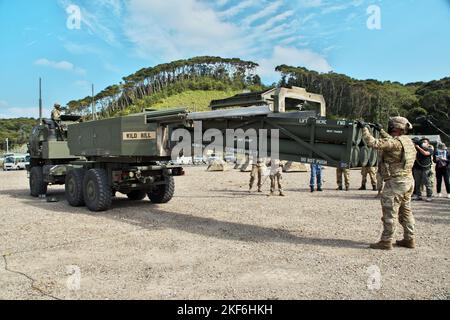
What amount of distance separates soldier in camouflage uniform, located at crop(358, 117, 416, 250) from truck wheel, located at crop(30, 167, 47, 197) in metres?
11.1

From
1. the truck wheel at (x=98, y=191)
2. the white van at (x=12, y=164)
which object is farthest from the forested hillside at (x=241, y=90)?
the truck wheel at (x=98, y=191)

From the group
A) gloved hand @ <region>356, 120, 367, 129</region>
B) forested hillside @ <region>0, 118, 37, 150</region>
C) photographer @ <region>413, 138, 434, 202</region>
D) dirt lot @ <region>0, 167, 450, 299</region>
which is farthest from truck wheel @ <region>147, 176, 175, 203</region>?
forested hillside @ <region>0, 118, 37, 150</region>

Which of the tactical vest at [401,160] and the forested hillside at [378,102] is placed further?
the forested hillside at [378,102]

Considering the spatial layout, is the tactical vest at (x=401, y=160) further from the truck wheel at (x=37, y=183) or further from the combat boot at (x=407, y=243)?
the truck wheel at (x=37, y=183)

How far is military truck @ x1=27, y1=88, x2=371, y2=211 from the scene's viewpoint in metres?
6.72

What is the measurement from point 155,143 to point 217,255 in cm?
356

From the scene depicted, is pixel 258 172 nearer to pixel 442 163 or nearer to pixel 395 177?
pixel 442 163

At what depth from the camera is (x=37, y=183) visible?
13.3 metres

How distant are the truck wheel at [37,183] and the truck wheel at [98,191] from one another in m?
4.21

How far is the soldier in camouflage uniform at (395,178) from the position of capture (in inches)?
232

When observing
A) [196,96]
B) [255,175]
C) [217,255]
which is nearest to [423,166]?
[255,175]

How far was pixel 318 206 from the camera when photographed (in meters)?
10.3

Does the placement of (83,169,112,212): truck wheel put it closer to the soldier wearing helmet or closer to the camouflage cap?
the soldier wearing helmet
